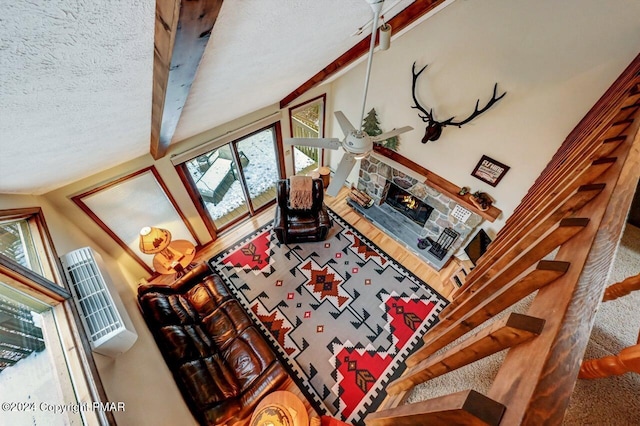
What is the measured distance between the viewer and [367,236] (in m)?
4.62

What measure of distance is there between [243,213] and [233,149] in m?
1.39

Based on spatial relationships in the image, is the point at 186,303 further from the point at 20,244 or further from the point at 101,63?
the point at 101,63

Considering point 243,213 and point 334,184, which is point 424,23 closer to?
point 334,184

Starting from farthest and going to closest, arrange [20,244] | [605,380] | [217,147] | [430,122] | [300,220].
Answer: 1. [300,220]
2. [217,147]
3. [430,122]
4. [20,244]
5. [605,380]

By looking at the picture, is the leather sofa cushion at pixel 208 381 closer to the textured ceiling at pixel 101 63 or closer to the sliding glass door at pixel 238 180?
the textured ceiling at pixel 101 63

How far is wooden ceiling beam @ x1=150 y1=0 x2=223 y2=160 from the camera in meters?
0.74

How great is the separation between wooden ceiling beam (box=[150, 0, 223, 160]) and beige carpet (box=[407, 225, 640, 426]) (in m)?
1.79

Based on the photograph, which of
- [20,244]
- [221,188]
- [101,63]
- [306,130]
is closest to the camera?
[101,63]

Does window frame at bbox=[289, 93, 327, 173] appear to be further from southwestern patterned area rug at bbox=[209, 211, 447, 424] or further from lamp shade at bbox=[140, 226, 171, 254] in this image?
lamp shade at bbox=[140, 226, 171, 254]

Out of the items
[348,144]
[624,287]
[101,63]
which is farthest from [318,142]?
[624,287]

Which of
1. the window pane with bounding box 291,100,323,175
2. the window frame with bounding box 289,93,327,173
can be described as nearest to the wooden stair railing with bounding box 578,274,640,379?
the window frame with bounding box 289,93,327,173

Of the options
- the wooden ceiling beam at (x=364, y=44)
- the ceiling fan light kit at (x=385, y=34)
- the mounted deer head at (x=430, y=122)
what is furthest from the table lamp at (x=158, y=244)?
the mounted deer head at (x=430, y=122)

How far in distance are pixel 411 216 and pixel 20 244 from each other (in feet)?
15.4

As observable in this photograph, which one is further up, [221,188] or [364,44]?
[221,188]
